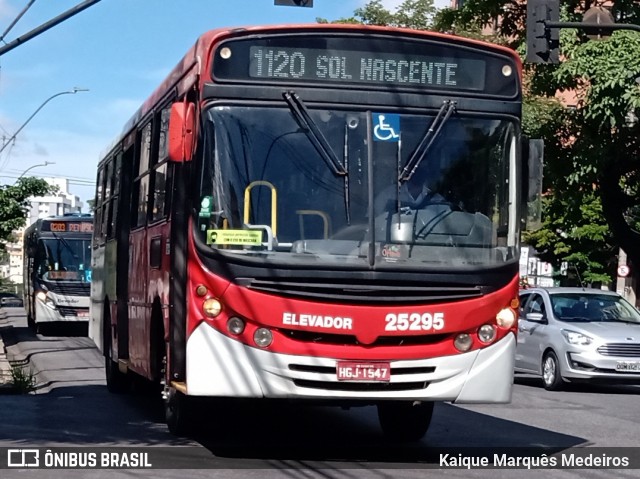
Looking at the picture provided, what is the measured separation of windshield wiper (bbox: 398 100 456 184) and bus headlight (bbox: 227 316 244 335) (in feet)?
5.19

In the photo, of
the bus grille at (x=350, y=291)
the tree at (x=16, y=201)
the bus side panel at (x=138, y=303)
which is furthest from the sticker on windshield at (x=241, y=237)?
the tree at (x=16, y=201)

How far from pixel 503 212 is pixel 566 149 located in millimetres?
22612

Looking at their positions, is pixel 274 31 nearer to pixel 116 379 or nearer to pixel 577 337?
pixel 116 379

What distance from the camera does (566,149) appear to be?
32.0 metres

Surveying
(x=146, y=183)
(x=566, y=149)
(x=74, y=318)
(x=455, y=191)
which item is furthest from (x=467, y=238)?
(x=74, y=318)

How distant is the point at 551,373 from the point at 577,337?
0.87m

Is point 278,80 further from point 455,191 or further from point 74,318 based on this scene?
point 74,318

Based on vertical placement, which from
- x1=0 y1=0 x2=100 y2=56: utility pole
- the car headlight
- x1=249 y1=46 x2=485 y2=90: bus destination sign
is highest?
x1=0 y1=0 x2=100 y2=56: utility pole

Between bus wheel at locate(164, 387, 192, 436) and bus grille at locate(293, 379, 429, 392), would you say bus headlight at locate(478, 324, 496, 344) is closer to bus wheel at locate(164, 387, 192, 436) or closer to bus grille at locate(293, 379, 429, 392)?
bus grille at locate(293, 379, 429, 392)

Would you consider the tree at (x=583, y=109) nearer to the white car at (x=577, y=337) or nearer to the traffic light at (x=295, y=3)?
the white car at (x=577, y=337)

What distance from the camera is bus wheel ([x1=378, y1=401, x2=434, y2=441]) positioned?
11.3m

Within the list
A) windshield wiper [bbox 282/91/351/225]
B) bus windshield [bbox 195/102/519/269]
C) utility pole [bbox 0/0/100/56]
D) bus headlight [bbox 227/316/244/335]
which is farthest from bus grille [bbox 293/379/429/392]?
utility pole [bbox 0/0/100/56]

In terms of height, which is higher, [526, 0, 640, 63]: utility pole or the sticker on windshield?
[526, 0, 640, 63]: utility pole

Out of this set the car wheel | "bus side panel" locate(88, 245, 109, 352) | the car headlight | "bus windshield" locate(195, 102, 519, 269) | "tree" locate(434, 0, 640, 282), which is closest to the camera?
"bus windshield" locate(195, 102, 519, 269)
